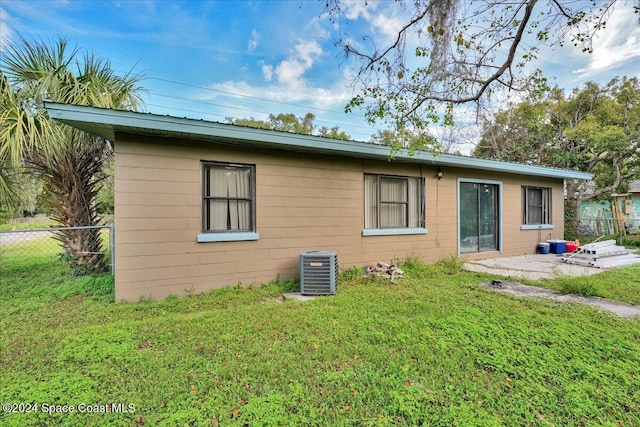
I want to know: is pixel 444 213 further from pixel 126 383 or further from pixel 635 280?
pixel 126 383

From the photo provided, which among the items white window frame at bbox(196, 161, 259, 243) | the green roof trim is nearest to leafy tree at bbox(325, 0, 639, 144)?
the green roof trim

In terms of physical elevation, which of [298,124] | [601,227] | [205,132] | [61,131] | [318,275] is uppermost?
[298,124]

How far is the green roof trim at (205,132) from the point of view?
362 cm

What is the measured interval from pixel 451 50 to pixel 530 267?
5093 millimetres

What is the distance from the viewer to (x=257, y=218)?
197 inches

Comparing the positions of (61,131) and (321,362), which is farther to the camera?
(61,131)

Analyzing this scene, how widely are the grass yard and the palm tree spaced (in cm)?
162

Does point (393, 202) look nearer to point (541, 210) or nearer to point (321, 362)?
point (321, 362)

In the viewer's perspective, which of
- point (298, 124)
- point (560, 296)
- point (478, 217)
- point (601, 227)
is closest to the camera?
point (560, 296)

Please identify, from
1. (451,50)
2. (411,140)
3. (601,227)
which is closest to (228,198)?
(411,140)

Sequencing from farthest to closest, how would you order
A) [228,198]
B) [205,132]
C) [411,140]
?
[411,140] → [228,198] → [205,132]

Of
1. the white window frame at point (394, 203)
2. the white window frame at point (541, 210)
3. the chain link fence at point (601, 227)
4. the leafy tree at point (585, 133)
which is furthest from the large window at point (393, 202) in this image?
the chain link fence at point (601, 227)

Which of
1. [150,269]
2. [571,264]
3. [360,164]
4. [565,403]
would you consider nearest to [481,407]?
[565,403]

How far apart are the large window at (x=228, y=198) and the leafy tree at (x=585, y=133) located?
34.3 feet
